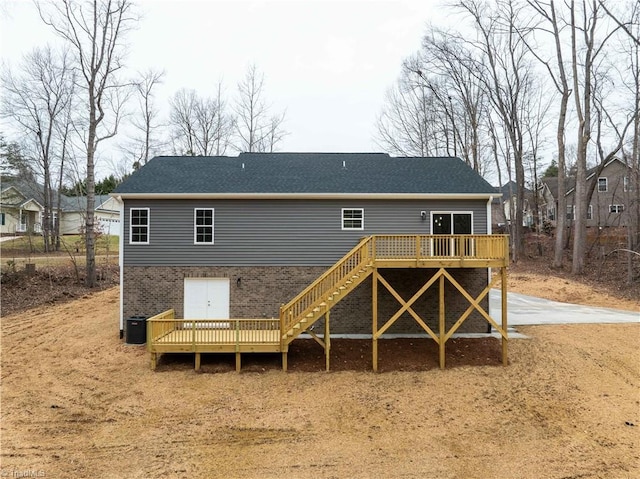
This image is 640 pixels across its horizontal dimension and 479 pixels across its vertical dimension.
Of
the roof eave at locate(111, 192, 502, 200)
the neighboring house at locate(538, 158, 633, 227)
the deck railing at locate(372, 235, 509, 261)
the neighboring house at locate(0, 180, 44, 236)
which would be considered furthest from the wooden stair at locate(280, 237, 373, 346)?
the neighboring house at locate(538, 158, 633, 227)

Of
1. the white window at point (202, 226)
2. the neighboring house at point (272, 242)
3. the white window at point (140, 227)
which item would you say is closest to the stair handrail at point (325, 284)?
the neighboring house at point (272, 242)

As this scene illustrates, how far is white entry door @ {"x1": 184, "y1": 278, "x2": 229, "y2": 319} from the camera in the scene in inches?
476

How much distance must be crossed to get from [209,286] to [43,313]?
8.74m

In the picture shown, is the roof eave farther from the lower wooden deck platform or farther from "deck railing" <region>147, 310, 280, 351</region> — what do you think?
the lower wooden deck platform

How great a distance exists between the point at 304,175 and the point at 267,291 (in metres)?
4.53

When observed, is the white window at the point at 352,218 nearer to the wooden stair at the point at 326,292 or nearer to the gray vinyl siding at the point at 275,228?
the gray vinyl siding at the point at 275,228

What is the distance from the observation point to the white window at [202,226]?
1220 cm

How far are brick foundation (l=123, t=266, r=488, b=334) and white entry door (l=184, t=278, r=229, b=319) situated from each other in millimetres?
177

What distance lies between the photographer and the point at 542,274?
23812mm

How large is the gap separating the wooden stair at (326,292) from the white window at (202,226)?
415 cm

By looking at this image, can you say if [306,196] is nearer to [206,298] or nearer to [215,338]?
[206,298]

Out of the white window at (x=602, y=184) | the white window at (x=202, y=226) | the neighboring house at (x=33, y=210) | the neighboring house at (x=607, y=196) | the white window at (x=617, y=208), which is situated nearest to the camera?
the white window at (x=202, y=226)

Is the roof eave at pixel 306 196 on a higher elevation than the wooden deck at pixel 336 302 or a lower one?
higher

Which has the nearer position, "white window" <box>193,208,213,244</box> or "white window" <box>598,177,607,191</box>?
"white window" <box>193,208,213,244</box>
